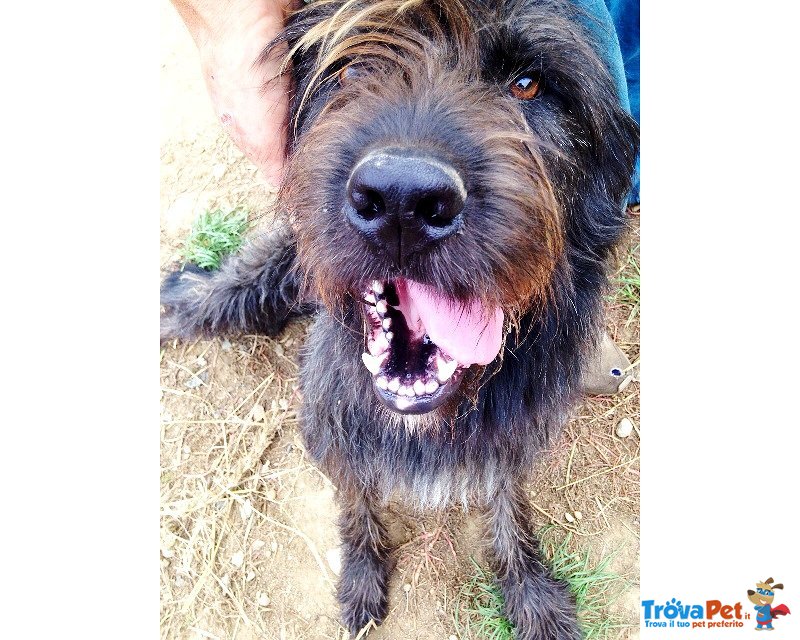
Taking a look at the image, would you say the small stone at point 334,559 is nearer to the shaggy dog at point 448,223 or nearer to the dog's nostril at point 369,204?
the shaggy dog at point 448,223

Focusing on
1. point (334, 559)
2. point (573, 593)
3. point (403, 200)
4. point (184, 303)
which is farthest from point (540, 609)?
point (184, 303)

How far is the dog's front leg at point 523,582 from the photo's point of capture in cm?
290

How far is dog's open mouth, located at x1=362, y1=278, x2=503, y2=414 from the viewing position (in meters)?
1.76

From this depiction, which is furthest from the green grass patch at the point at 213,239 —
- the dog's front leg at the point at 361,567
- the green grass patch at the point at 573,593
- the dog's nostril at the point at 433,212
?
the dog's nostril at the point at 433,212

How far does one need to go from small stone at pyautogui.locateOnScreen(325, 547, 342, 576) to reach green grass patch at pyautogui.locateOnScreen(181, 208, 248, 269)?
184 centimetres

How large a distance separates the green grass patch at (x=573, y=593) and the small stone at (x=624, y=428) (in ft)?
2.18

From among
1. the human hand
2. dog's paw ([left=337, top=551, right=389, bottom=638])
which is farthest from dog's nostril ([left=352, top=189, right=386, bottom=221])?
dog's paw ([left=337, top=551, right=389, bottom=638])

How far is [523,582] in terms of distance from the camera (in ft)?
9.68

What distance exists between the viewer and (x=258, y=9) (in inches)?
82.9

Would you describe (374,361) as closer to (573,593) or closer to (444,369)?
(444,369)

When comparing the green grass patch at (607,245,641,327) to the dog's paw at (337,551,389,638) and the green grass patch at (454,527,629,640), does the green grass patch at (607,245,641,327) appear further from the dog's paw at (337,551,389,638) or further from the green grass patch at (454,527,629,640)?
the dog's paw at (337,551,389,638)

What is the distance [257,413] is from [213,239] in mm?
1151
